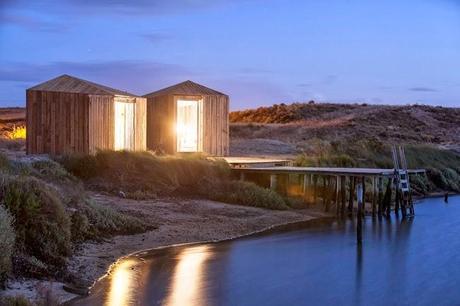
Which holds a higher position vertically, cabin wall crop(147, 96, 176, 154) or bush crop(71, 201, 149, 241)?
cabin wall crop(147, 96, 176, 154)

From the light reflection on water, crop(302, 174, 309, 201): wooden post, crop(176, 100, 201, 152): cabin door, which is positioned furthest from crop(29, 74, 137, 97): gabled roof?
the light reflection on water

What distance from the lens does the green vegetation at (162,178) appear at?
61.8ft

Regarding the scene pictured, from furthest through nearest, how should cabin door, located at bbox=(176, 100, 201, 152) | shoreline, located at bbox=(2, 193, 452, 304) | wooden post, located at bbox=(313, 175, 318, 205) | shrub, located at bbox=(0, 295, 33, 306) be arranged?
cabin door, located at bbox=(176, 100, 201, 152) → wooden post, located at bbox=(313, 175, 318, 205) → shoreline, located at bbox=(2, 193, 452, 304) → shrub, located at bbox=(0, 295, 33, 306)

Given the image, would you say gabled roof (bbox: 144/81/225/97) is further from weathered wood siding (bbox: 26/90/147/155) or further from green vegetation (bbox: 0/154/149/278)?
green vegetation (bbox: 0/154/149/278)

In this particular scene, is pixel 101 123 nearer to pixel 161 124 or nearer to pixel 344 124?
pixel 161 124

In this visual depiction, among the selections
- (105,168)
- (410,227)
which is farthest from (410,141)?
(105,168)

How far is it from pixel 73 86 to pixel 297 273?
11351mm

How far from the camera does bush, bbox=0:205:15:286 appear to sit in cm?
956

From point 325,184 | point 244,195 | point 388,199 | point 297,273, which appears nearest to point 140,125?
point 244,195

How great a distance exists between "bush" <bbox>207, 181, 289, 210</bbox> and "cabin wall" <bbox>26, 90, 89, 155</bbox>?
4248 millimetres

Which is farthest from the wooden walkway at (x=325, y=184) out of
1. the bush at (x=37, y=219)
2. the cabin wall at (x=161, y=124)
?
the bush at (x=37, y=219)

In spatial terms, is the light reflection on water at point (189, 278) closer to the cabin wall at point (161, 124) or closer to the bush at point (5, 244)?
the bush at point (5, 244)

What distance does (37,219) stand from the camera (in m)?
11.3

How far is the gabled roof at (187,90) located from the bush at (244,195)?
618 cm
